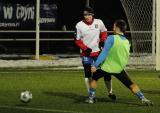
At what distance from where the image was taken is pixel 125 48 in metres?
15.1

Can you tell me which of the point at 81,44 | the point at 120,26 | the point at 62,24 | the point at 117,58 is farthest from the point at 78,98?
the point at 62,24

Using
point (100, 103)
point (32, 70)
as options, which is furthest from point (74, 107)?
point (32, 70)

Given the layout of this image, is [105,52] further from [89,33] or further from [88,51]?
[89,33]

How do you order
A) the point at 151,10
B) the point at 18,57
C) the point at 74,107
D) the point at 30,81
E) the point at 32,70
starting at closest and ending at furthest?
the point at 74,107
the point at 30,81
the point at 32,70
the point at 151,10
the point at 18,57

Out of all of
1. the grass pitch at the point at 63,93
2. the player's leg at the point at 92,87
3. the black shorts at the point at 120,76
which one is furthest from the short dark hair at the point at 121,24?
the grass pitch at the point at 63,93

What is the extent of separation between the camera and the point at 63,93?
57.2ft

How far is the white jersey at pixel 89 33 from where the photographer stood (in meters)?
16.3

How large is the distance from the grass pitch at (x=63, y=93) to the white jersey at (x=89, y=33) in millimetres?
1224

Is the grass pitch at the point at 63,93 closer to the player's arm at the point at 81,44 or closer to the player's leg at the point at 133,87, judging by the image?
the player's leg at the point at 133,87

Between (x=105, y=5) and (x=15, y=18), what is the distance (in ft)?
13.0

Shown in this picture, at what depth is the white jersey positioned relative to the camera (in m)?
16.3

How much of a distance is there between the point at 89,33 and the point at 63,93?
6.14 ft

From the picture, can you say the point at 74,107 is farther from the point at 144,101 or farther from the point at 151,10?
the point at 151,10

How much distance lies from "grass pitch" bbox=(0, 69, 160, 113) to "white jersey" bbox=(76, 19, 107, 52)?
1224 mm
